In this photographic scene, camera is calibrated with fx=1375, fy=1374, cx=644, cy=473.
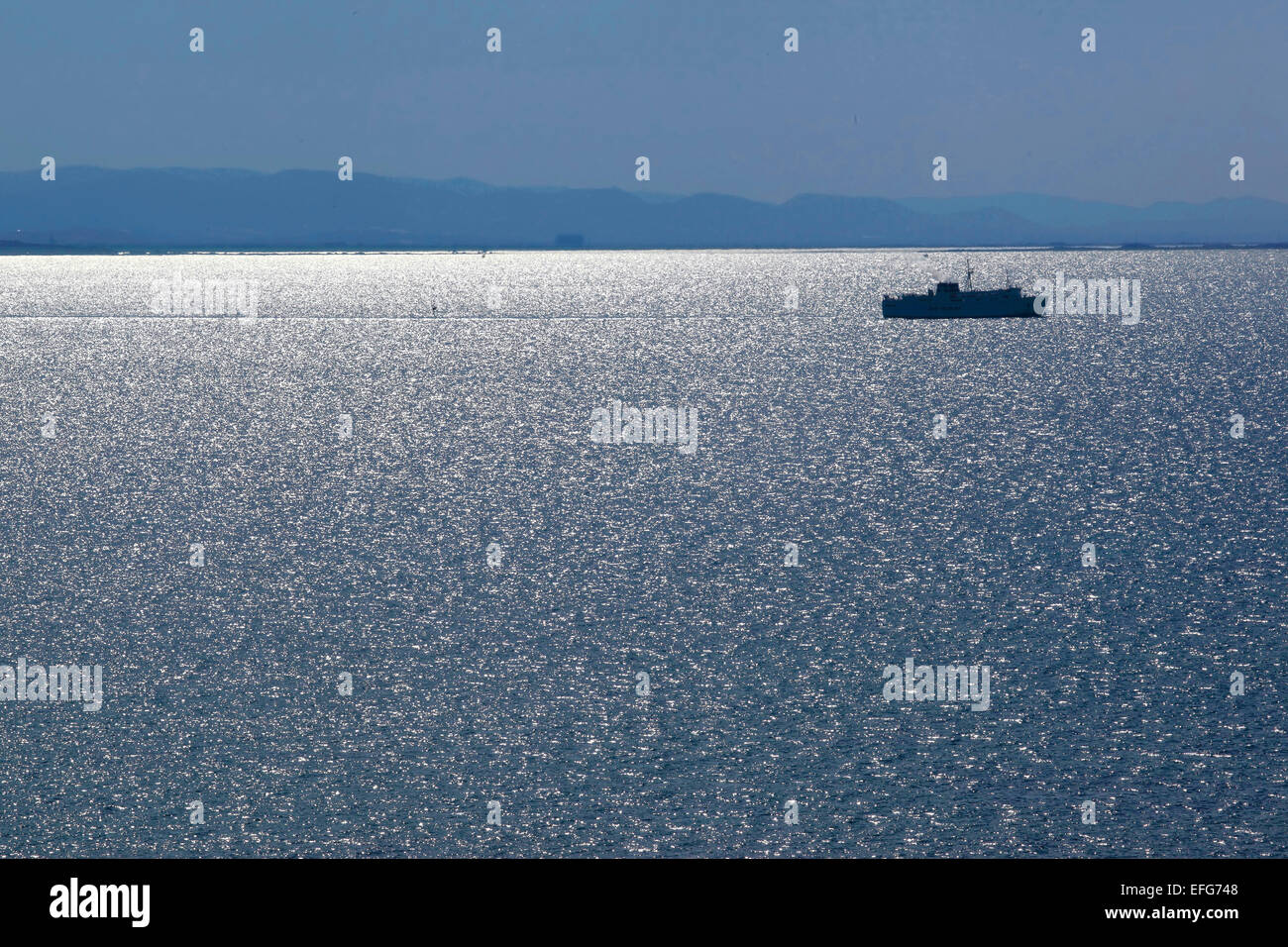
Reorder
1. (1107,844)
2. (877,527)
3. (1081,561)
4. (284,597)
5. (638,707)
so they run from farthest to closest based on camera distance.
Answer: (877,527), (1081,561), (284,597), (638,707), (1107,844)

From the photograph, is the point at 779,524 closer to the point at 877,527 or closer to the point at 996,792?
the point at 877,527

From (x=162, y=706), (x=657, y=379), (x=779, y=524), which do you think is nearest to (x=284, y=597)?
(x=162, y=706)

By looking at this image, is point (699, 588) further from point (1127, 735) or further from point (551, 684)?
point (1127, 735)

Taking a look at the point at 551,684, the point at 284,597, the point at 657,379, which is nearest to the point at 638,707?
the point at 551,684
